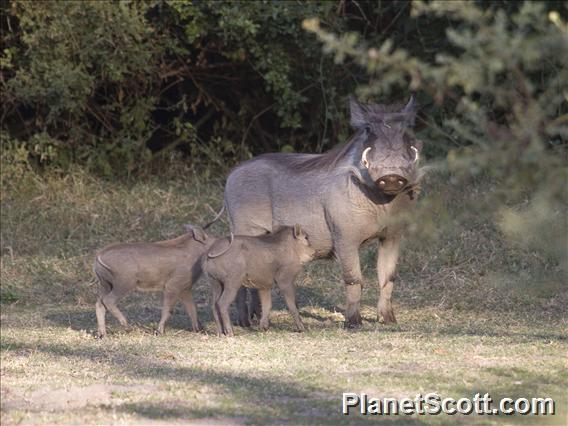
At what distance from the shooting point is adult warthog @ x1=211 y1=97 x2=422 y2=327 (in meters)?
7.71

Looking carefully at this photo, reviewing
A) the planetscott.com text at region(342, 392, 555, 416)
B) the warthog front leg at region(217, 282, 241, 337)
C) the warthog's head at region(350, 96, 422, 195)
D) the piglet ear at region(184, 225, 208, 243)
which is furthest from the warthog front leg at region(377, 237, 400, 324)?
the planetscott.com text at region(342, 392, 555, 416)

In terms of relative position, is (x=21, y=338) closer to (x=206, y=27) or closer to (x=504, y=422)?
(x=504, y=422)

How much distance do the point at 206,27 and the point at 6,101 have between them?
101 inches

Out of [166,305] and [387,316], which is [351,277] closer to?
[387,316]

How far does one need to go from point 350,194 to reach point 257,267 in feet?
2.88

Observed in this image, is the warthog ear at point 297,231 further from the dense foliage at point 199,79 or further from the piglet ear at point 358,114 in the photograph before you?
the dense foliage at point 199,79

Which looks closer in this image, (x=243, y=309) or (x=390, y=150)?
(x=390, y=150)

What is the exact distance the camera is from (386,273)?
8.31 metres

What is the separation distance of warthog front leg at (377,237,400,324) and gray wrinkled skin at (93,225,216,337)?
1.29 meters

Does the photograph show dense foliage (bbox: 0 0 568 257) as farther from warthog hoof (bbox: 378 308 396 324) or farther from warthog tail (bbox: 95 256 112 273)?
warthog tail (bbox: 95 256 112 273)

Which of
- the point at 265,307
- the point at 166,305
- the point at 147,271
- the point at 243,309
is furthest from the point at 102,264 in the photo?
the point at 243,309

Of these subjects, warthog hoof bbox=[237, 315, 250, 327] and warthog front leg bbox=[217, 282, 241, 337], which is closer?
warthog front leg bbox=[217, 282, 241, 337]

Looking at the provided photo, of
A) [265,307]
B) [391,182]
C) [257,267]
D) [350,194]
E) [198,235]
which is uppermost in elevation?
[391,182]

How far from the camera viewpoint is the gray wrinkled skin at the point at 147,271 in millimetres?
7590
